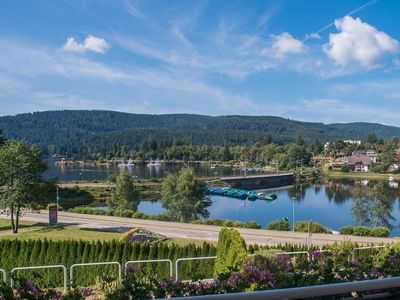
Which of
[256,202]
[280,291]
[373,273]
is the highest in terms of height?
[280,291]

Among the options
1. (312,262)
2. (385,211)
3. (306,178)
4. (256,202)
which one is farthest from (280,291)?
(306,178)

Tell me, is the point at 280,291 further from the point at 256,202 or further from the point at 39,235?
the point at 256,202

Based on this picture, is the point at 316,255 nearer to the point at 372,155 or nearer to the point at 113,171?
the point at 113,171

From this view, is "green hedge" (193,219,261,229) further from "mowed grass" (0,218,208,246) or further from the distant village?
the distant village

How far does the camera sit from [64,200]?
6900 cm

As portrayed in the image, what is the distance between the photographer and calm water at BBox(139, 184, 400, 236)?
53.7 m

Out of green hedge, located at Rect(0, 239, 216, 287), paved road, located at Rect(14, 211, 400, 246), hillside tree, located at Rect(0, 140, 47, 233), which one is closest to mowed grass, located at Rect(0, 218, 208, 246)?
hillside tree, located at Rect(0, 140, 47, 233)

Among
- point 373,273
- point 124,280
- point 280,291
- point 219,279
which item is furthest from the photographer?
point 373,273

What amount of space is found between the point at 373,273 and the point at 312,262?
2.12 ft

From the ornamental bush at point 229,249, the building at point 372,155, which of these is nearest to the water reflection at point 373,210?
the ornamental bush at point 229,249

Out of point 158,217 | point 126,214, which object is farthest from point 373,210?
point 126,214

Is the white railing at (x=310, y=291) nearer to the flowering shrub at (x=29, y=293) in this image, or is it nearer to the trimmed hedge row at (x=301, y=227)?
the flowering shrub at (x=29, y=293)

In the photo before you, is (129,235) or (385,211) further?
(385,211)

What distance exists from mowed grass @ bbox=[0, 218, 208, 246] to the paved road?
152 cm
